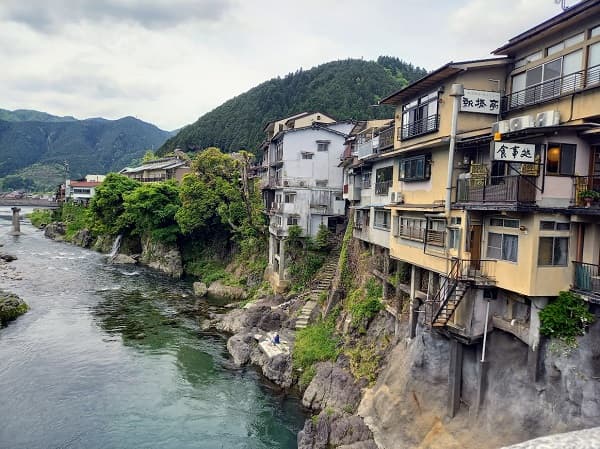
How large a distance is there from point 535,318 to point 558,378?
1.87m

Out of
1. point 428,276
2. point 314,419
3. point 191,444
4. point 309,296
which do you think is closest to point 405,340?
point 428,276

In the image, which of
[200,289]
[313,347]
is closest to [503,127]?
[313,347]

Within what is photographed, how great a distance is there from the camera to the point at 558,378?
13758 millimetres

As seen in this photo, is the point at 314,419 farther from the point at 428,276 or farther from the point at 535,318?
the point at 535,318

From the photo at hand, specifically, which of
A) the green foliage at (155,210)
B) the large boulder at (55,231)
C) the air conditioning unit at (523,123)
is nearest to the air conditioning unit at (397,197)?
the air conditioning unit at (523,123)

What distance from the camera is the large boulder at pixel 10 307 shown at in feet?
117

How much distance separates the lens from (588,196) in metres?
14.4

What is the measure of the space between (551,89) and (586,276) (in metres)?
6.75

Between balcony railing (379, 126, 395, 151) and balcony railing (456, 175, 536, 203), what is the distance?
24.6 ft

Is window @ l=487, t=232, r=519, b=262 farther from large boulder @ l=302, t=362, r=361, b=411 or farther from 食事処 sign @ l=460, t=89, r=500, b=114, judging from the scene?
large boulder @ l=302, t=362, r=361, b=411

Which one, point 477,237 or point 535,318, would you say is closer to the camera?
point 535,318

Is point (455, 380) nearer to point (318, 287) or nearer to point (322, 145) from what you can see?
point (318, 287)

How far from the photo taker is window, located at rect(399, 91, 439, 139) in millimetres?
19844

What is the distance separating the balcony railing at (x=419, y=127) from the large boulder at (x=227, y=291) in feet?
87.9
